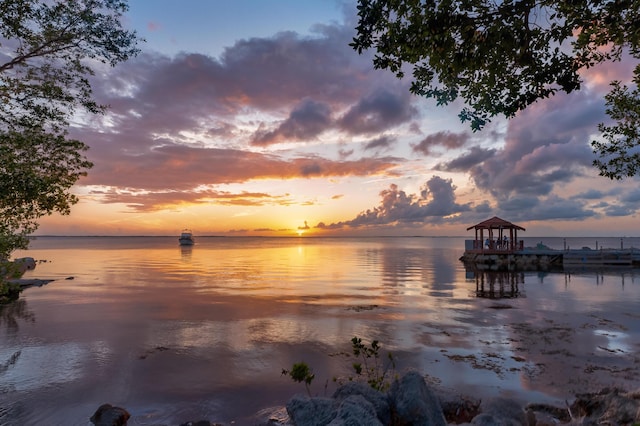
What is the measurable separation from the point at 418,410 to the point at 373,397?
1.02 metres

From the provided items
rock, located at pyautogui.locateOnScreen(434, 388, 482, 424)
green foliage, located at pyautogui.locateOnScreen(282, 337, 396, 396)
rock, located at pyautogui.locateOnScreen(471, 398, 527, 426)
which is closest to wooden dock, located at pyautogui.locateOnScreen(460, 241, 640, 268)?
green foliage, located at pyautogui.locateOnScreen(282, 337, 396, 396)

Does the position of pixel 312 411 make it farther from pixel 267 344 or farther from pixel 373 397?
pixel 267 344

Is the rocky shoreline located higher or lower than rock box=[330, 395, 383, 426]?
lower

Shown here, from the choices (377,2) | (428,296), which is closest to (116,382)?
(377,2)

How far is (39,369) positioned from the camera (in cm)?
1391

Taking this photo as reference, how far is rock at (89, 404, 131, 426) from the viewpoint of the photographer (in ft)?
30.8

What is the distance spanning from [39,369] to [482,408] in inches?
592

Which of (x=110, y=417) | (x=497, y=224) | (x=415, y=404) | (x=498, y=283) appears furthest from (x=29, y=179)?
(x=497, y=224)

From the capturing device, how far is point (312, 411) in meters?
7.48

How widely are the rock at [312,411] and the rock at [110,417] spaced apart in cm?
493

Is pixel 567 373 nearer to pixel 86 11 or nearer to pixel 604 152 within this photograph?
pixel 604 152

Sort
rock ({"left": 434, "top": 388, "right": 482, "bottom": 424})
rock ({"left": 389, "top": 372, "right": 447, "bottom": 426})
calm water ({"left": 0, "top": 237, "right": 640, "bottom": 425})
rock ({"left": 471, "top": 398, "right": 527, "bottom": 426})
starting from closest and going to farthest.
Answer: rock ({"left": 389, "top": 372, "right": 447, "bottom": 426})
rock ({"left": 471, "top": 398, "right": 527, "bottom": 426})
rock ({"left": 434, "top": 388, "right": 482, "bottom": 424})
calm water ({"left": 0, "top": 237, "right": 640, "bottom": 425})

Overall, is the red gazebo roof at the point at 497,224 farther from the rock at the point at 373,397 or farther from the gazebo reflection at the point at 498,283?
the rock at the point at 373,397

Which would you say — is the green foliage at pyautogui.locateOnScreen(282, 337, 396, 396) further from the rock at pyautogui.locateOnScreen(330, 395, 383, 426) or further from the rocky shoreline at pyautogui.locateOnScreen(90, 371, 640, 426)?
the rock at pyautogui.locateOnScreen(330, 395, 383, 426)
